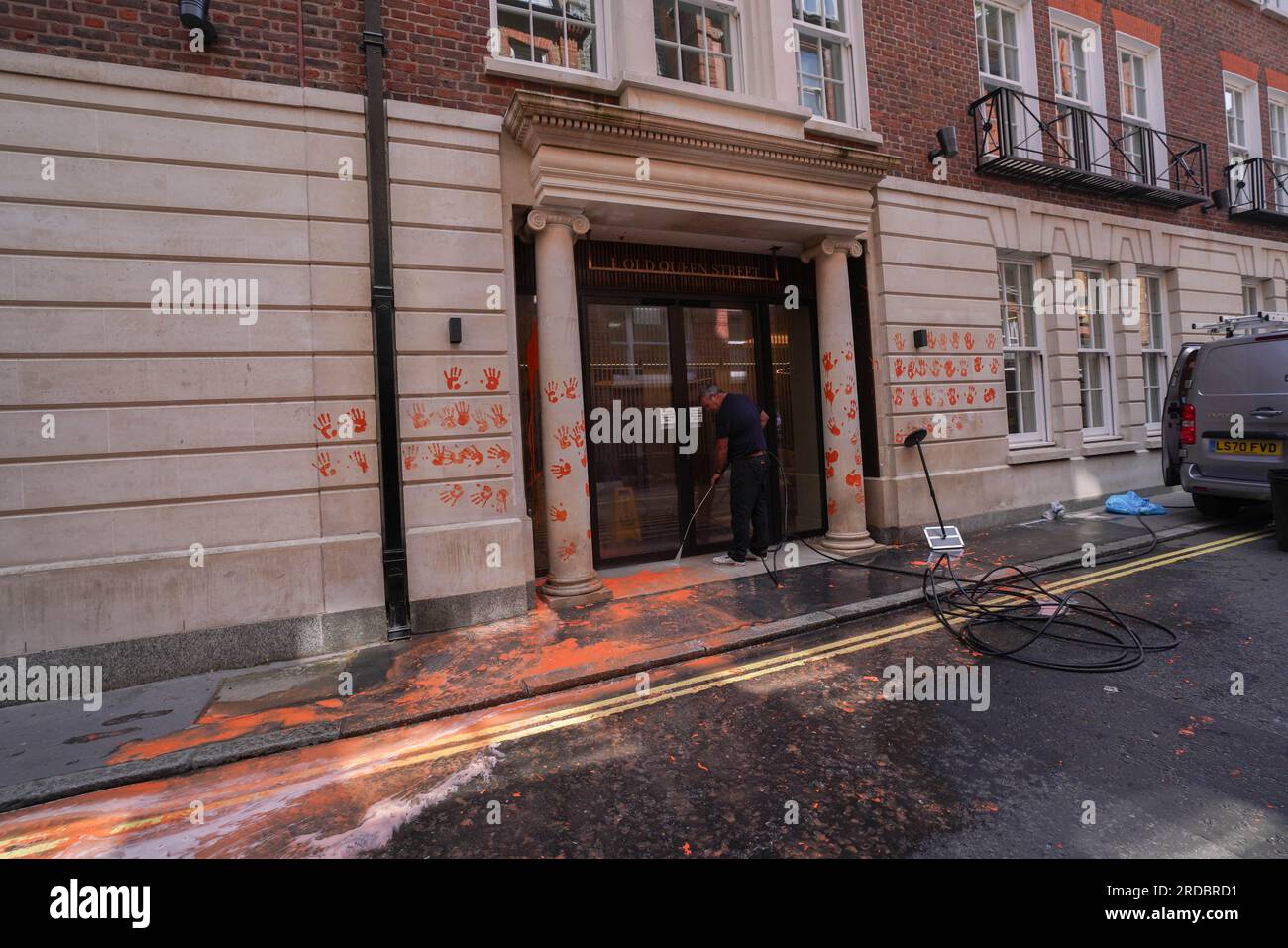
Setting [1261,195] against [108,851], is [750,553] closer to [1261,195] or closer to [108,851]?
[108,851]

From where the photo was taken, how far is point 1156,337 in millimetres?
11930

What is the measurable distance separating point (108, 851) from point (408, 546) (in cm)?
320

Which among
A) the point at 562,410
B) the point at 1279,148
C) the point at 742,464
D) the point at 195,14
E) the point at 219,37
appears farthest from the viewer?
the point at 1279,148

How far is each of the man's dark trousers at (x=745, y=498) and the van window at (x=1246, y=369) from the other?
6.20m

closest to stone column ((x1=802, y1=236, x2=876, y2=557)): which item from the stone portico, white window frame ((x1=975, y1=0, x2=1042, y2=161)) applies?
the stone portico

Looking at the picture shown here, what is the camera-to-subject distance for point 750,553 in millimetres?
8359

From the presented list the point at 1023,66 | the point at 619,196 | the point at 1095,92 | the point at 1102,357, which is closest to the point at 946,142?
the point at 1023,66

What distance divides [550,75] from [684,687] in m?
6.48

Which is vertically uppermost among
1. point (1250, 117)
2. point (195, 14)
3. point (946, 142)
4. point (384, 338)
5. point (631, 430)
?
point (1250, 117)

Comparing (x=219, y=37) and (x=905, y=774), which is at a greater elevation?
(x=219, y=37)

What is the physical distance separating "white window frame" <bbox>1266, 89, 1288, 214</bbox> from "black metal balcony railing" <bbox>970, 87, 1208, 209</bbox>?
10.0 feet

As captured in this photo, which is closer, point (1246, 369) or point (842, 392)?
point (1246, 369)

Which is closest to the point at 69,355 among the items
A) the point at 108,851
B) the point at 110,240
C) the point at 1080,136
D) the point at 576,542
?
the point at 110,240

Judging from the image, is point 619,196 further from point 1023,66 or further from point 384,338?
point 1023,66
